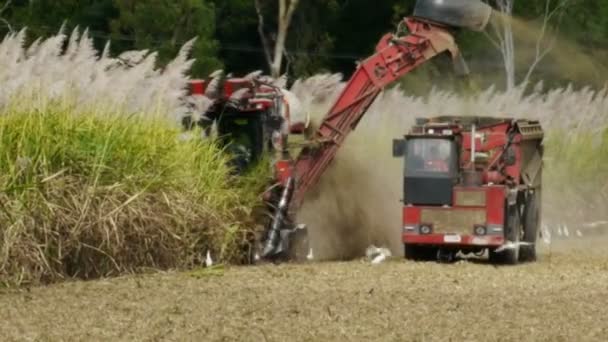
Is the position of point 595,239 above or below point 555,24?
below

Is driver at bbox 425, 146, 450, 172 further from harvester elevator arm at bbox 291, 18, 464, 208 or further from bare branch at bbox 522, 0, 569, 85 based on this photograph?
bare branch at bbox 522, 0, 569, 85

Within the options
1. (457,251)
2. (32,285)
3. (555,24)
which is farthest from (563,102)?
(32,285)

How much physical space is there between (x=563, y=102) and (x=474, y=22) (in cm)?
1078

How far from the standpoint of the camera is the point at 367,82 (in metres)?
26.3

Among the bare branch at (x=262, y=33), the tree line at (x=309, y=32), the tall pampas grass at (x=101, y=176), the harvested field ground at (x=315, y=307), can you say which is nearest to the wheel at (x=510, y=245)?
the harvested field ground at (x=315, y=307)

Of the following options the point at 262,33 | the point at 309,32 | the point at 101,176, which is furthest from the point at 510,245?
the point at 309,32

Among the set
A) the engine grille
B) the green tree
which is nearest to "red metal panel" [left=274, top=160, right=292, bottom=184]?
the engine grille

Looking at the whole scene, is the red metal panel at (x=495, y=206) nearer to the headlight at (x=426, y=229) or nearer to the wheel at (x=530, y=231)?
the headlight at (x=426, y=229)

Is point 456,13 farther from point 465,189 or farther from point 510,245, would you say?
point 510,245

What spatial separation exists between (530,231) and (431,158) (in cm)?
211

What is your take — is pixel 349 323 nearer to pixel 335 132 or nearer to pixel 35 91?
pixel 35 91

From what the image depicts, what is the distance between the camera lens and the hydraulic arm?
25844 millimetres

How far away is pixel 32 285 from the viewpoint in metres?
19.0

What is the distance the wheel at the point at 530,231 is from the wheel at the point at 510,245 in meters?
0.61
